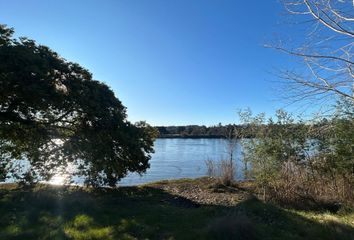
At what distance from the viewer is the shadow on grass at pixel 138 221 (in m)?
6.06

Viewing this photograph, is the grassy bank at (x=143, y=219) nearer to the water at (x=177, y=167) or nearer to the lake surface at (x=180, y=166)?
the water at (x=177, y=167)

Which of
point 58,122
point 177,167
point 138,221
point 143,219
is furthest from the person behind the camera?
point 177,167

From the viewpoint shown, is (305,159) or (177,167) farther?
(177,167)

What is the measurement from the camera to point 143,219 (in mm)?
7207

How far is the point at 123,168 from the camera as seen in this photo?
11.3 metres

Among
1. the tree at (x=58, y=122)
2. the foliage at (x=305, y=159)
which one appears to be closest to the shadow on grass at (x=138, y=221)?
the tree at (x=58, y=122)

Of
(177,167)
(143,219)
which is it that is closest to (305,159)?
(143,219)

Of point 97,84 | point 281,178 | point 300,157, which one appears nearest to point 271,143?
point 300,157

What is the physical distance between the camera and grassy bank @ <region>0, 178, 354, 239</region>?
6.08 m

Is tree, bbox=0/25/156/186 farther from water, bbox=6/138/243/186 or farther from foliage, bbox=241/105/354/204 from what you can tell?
foliage, bbox=241/105/354/204

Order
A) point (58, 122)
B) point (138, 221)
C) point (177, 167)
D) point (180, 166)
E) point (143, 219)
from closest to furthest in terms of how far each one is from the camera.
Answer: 1. point (138, 221)
2. point (143, 219)
3. point (58, 122)
4. point (177, 167)
5. point (180, 166)

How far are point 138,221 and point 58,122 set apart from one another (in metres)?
5.56

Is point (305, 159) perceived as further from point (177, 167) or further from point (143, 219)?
point (177, 167)

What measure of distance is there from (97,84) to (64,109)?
1263mm
